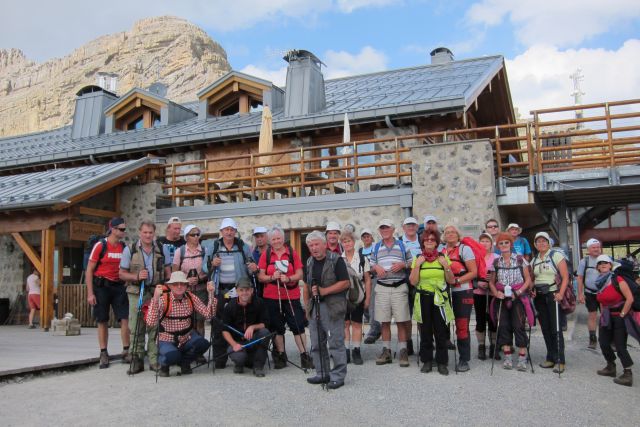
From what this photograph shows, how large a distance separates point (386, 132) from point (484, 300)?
29.1 ft

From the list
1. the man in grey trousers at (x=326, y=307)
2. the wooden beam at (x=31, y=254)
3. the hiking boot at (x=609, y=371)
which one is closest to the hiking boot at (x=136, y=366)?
the man in grey trousers at (x=326, y=307)

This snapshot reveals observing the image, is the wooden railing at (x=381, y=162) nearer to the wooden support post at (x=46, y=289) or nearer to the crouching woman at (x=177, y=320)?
the wooden support post at (x=46, y=289)

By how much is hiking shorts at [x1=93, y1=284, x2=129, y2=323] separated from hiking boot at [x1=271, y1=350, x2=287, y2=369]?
1873mm

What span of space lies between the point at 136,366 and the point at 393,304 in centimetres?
290

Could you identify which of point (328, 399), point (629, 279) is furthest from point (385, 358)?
point (629, 279)

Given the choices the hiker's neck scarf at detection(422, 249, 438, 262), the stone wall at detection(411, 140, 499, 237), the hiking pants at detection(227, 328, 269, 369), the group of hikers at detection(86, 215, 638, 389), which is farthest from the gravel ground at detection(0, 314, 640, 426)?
the stone wall at detection(411, 140, 499, 237)

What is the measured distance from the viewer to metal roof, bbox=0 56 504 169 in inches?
584

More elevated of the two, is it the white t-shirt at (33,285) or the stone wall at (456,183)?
the stone wall at (456,183)

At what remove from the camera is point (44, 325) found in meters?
12.2

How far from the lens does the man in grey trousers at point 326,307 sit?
5.76 m

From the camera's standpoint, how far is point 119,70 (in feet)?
271

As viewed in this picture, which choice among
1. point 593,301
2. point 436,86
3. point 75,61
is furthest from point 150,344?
point 75,61

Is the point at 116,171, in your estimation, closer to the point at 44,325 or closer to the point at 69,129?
the point at 44,325

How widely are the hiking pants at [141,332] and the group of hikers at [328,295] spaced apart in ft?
0.04
